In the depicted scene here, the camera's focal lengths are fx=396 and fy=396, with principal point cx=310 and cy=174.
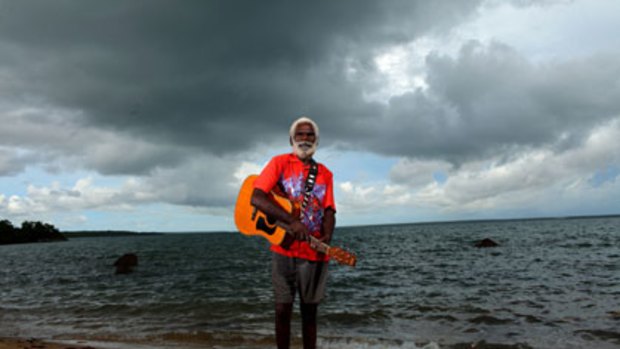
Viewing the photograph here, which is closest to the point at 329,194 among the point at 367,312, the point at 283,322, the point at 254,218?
the point at 254,218

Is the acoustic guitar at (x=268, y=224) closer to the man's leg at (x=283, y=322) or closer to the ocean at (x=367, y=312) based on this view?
the man's leg at (x=283, y=322)

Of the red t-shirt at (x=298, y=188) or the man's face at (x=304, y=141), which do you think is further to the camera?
the man's face at (x=304, y=141)

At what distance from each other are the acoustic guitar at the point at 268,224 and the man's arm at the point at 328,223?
0.12 m

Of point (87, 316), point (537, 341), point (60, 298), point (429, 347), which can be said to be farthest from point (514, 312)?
point (60, 298)

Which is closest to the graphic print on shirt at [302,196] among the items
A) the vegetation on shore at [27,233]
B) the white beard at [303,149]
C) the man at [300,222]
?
the man at [300,222]

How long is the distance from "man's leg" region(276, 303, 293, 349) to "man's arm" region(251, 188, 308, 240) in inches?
30.8

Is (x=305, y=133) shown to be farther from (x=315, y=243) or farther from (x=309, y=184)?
(x=315, y=243)

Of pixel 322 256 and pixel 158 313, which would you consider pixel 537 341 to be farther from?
pixel 158 313

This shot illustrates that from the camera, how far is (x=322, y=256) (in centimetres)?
429

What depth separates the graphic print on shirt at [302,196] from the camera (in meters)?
4.32

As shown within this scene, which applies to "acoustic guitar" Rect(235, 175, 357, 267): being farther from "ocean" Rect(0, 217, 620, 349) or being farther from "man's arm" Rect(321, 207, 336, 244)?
"ocean" Rect(0, 217, 620, 349)

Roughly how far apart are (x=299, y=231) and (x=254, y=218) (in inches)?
26.2

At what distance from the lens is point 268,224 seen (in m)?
4.39

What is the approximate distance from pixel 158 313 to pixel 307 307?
10369mm
